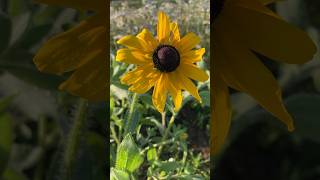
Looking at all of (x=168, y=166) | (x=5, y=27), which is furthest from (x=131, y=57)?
(x=5, y=27)

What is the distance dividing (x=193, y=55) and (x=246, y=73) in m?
0.13

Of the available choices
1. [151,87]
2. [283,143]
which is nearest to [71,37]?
[151,87]

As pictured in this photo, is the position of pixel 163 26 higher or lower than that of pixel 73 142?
higher

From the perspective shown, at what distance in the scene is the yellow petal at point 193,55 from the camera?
92 centimetres

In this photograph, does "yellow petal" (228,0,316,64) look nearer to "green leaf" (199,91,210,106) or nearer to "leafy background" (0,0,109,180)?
"green leaf" (199,91,210,106)

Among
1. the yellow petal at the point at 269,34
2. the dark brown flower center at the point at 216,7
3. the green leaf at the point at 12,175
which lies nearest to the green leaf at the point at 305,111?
the yellow petal at the point at 269,34

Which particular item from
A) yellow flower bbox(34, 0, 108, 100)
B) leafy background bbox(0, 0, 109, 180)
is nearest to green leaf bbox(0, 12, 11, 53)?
leafy background bbox(0, 0, 109, 180)

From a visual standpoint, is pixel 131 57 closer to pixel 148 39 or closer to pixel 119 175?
pixel 148 39

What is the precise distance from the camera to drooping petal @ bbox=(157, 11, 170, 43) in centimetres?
90

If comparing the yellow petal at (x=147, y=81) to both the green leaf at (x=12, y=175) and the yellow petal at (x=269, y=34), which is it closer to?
the yellow petal at (x=269, y=34)

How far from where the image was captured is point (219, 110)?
103 centimetres

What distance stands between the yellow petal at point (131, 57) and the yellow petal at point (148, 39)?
0.01 meters

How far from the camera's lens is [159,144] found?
0.93 m

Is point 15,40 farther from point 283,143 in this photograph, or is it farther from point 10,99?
point 283,143
